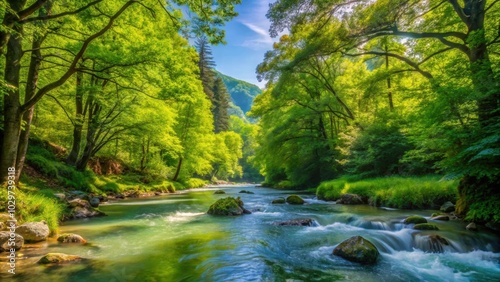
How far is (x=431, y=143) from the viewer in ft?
26.5

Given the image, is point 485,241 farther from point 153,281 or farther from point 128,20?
point 128,20

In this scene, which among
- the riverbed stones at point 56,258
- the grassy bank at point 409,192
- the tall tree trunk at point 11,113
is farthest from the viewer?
the grassy bank at point 409,192

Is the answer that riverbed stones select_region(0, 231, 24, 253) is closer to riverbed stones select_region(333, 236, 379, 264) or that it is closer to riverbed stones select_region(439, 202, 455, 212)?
riverbed stones select_region(333, 236, 379, 264)

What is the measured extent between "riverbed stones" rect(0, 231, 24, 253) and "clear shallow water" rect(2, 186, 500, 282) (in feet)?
1.26

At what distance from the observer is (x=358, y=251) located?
5.92 metres

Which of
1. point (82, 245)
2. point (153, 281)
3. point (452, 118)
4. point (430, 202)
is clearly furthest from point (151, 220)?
point (430, 202)

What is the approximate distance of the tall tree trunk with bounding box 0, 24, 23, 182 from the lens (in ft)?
25.7

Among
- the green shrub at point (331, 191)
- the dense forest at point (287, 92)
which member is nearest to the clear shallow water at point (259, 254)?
the dense forest at point (287, 92)

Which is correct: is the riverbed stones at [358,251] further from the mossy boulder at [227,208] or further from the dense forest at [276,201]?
the mossy boulder at [227,208]

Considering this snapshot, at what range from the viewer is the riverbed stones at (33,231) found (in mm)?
6645

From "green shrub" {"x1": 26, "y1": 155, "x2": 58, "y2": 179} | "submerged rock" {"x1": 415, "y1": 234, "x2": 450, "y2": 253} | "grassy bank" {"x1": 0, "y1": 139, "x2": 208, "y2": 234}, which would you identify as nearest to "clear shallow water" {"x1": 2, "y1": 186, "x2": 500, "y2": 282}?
"submerged rock" {"x1": 415, "y1": 234, "x2": 450, "y2": 253}

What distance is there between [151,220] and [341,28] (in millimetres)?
12392

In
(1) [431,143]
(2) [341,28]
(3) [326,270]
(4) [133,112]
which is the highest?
(2) [341,28]

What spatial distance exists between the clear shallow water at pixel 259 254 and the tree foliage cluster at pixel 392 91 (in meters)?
2.01
